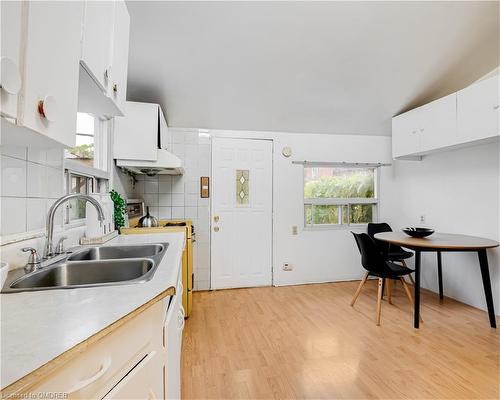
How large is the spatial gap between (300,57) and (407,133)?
5.49 ft

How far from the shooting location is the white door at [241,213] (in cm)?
346

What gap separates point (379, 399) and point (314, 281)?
217 centimetres

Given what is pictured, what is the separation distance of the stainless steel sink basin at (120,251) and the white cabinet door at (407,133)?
3.02m

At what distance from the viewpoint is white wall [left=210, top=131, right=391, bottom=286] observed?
3.61 m

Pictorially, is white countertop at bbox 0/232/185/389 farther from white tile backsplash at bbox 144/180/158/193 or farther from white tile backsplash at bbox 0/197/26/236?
white tile backsplash at bbox 144/180/158/193

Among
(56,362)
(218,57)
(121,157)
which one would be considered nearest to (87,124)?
(121,157)

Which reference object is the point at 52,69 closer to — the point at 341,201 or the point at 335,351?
the point at 335,351

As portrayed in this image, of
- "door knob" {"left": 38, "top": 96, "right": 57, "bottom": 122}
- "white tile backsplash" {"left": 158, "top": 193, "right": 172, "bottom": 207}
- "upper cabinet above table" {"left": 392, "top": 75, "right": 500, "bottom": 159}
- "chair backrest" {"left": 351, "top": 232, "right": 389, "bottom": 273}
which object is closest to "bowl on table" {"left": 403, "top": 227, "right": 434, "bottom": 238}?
"chair backrest" {"left": 351, "top": 232, "right": 389, "bottom": 273}

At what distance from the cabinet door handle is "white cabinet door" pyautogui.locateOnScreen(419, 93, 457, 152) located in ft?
10.7

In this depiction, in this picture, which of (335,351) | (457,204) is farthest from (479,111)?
(335,351)

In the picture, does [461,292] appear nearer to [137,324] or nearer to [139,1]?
[137,324]

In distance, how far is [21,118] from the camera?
0.68 meters

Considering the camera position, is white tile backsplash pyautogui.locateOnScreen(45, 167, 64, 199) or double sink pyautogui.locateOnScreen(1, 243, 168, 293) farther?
white tile backsplash pyautogui.locateOnScreen(45, 167, 64, 199)

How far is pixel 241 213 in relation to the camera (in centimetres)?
353
